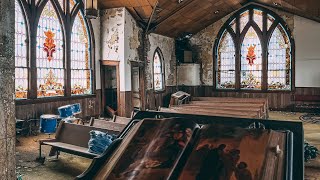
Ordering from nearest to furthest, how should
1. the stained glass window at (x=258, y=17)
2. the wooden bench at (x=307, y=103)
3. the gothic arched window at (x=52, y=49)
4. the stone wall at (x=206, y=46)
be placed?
1. the gothic arched window at (x=52, y=49)
2. the wooden bench at (x=307, y=103)
3. the stained glass window at (x=258, y=17)
4. the stone wall at (x=206, y=46)

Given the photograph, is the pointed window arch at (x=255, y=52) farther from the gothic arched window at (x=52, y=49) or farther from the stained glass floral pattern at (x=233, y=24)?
the gothic arched window at (x=52, y=49)

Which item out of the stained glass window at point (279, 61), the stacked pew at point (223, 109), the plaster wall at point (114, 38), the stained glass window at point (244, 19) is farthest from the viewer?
the stained glass window at point (244, 19)

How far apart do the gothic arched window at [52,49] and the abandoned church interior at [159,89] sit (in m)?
0.03

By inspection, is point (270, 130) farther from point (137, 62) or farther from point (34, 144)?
point (137, 62)

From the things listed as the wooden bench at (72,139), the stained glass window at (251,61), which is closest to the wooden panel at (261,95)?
the stained glass window at (251,61)

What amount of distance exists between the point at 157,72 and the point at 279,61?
16.4 ft

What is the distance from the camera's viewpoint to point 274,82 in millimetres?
11898

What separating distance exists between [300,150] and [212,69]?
38.5 ft

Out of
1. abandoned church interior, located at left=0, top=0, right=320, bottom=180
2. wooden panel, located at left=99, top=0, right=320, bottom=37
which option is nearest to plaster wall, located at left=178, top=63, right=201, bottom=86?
Result: abandoned church interior, located at left=0, top=0, right=320, bottom=180

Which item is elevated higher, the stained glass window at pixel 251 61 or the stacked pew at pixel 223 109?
the stained glass window at pixel 251 61

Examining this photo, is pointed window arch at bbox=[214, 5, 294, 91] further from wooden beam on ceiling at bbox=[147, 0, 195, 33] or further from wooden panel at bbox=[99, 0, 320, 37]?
wooden beam on ceiling at bbox=[147, 0, 195, 33]

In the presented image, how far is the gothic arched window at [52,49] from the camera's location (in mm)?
7031

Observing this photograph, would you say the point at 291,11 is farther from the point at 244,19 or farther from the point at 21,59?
the point at 21,59

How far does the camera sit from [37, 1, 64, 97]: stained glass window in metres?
7.50
